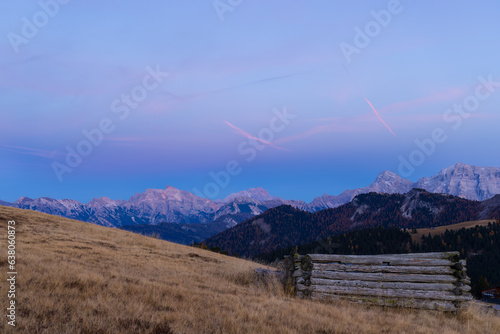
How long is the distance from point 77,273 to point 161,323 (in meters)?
4.79

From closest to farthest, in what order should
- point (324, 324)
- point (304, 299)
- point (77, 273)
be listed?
point (324, 324) → point (77, 273) → point (304, 299)

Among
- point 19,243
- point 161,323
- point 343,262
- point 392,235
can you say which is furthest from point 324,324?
point 392,235

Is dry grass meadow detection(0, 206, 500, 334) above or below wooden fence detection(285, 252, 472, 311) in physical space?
below

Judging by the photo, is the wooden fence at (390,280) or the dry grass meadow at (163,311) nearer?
the dry grass meadow at (163,311)

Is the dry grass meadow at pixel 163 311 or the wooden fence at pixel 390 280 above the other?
the wooden fence at pixel 390 280

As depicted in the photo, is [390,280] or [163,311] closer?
[163,311]

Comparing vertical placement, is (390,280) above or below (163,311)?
above

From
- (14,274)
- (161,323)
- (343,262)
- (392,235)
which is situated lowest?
(161,323)

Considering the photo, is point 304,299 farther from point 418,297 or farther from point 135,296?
point 135,296

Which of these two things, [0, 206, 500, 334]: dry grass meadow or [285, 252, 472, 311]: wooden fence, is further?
[285, 252, 472, 311]: wooden fence

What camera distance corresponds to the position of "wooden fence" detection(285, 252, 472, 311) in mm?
11922

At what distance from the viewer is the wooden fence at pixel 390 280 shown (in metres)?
11.9

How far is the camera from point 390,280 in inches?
490

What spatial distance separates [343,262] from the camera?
1341cm
